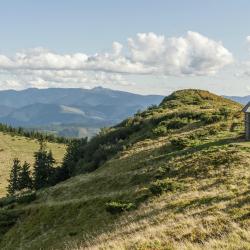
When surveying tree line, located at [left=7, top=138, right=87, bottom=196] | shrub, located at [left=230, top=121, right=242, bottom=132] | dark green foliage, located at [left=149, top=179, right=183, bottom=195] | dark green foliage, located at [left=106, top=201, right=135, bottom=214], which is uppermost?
shrub, located at [left=230, top=121, right=242, bottom=132]

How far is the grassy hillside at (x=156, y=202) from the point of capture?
19.3 meters

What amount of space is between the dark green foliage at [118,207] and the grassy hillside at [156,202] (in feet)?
0.23

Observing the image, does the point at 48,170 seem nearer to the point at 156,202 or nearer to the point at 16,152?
the point at 156,202

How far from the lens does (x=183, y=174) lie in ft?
117

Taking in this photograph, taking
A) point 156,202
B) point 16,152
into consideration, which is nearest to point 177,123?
point 156,202

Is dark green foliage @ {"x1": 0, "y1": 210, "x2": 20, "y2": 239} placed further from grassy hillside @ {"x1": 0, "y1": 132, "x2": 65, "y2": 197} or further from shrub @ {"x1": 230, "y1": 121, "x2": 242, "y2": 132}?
grassy hillside @ {"x1": 0, "y1": 132, "x2": 65, "y2": 197}

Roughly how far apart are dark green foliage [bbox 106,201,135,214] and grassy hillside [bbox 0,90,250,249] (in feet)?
0.23

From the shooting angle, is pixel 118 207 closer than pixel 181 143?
Yes

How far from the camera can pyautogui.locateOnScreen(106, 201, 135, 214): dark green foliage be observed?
3028cm

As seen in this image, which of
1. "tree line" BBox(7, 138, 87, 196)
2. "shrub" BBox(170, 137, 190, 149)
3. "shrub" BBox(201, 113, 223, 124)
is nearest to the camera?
"shrub" BBox(170, 137, 190, 149)

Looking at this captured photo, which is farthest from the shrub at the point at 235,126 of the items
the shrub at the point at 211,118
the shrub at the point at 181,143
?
the shrub at the point at 181,143


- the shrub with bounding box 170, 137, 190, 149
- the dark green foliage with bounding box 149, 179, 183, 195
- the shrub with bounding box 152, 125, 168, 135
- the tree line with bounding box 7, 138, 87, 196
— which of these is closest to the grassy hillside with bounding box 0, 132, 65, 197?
the tree line with bounding box 7, 138, 87, 196

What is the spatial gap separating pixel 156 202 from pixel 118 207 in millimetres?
2935

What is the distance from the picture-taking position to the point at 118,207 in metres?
30.6
